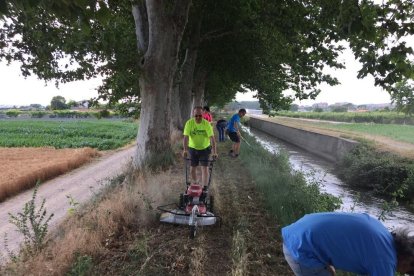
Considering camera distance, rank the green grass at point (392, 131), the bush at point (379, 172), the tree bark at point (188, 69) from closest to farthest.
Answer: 1. the bush at point (379, 172)
2. the tree bark at point (188, 69)
3. the green grass at point (392, 131)

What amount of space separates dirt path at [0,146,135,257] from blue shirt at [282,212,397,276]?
7.54 metres

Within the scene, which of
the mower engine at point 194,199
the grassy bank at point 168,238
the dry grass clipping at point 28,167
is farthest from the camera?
the dry grass clipping at point 28,167

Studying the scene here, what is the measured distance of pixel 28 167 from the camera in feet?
71.5

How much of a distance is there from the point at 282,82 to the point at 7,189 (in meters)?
20.5

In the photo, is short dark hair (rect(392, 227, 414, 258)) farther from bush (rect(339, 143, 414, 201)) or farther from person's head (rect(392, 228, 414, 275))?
bush (rect(339, 143, 414, 201))

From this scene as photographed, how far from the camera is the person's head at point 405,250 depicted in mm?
3015

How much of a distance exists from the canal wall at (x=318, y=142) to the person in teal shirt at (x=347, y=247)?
20450 millimetres

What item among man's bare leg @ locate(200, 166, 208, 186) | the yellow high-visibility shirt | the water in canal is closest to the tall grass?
the water in canal

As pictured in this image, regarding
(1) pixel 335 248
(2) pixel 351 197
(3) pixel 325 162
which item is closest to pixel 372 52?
(1) pixel 335 248

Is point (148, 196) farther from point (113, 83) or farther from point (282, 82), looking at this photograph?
point (282, 82)

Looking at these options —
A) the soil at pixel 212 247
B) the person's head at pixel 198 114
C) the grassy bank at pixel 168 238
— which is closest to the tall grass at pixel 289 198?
the grassy bank at pixel 168 238

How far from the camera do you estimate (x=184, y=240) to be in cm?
656

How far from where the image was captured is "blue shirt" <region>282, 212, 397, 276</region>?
3.04 m

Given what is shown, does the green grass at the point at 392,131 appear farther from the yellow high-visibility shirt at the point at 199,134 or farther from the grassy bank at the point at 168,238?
the yellow high-visibility shirt at the point at 199,134
